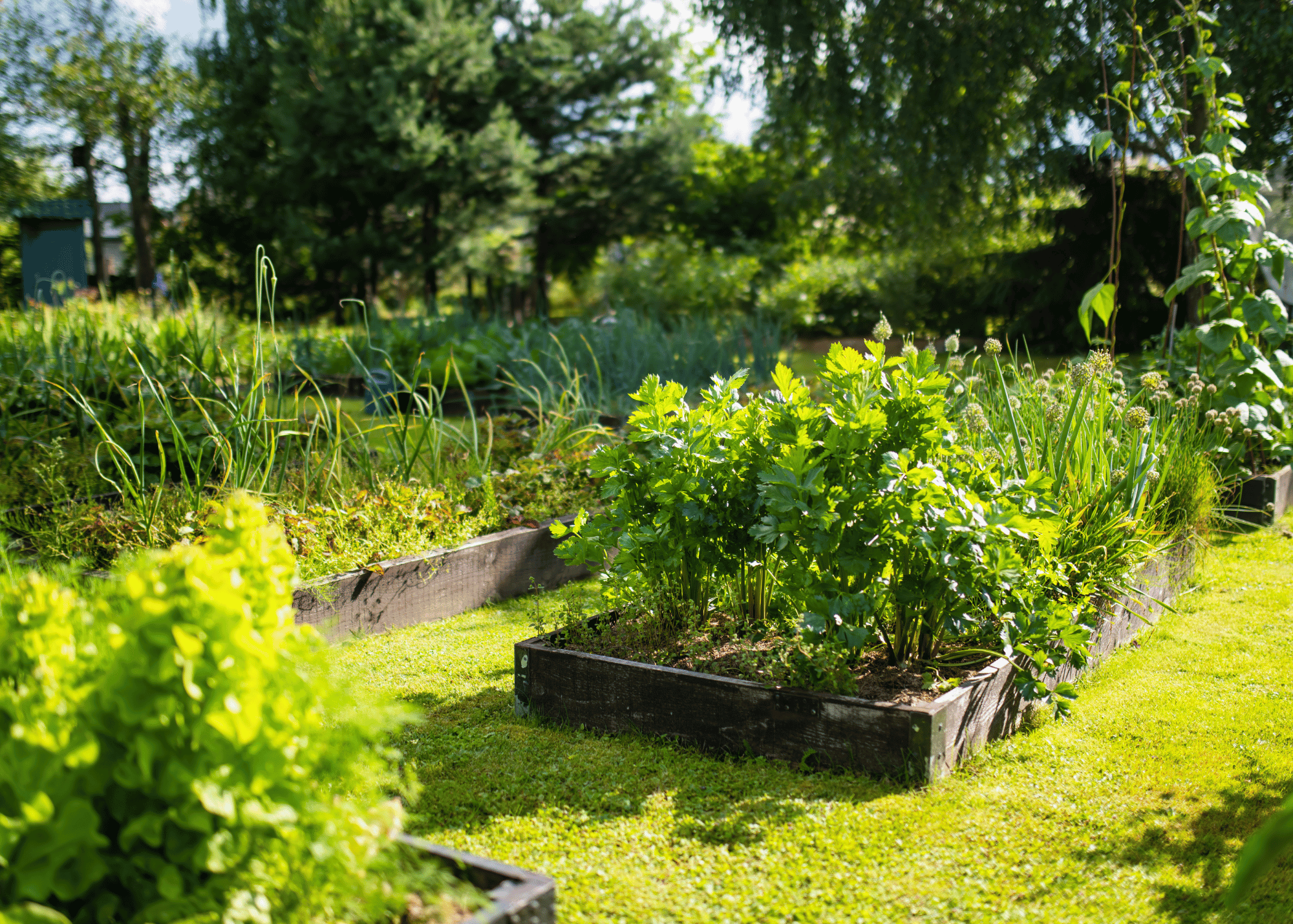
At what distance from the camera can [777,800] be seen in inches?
84.5

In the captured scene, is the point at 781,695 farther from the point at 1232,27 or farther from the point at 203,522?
the point at 1232,27

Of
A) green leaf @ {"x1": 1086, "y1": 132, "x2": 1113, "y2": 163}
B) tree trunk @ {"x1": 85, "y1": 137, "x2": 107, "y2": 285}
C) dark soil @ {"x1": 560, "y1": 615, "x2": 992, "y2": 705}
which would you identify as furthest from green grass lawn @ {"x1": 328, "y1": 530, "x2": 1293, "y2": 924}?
tree trunk @ {"x1": 85, "y1": 137, "x2": 107, "y2": 285}

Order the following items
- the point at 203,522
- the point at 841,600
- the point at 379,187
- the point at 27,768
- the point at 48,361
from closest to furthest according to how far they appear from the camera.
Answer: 1. the point at 27,768
2. the point at 841,600
3. the point at 203,522
4. the point at 48,361
5. the point at 379,187

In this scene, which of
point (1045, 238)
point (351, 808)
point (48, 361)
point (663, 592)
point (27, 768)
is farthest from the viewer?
point (1045, 238)

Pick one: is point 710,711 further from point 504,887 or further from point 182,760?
point 182,760

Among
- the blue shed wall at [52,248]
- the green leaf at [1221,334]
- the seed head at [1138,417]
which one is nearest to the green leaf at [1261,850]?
the seed head at [1138,417]

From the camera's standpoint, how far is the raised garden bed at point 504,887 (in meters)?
1.32

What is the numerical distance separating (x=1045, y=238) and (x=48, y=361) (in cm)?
1389

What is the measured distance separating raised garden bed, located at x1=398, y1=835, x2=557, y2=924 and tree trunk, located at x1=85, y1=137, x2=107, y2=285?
2429cm

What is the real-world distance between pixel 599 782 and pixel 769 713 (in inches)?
18.7

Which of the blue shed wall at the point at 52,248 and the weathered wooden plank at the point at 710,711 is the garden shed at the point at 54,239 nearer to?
the blue shed wall at the point at 52,248

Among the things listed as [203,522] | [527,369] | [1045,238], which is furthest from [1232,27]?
[203,522]

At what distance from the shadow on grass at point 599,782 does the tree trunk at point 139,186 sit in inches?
835

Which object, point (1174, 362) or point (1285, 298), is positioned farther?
point (1285, 298)
